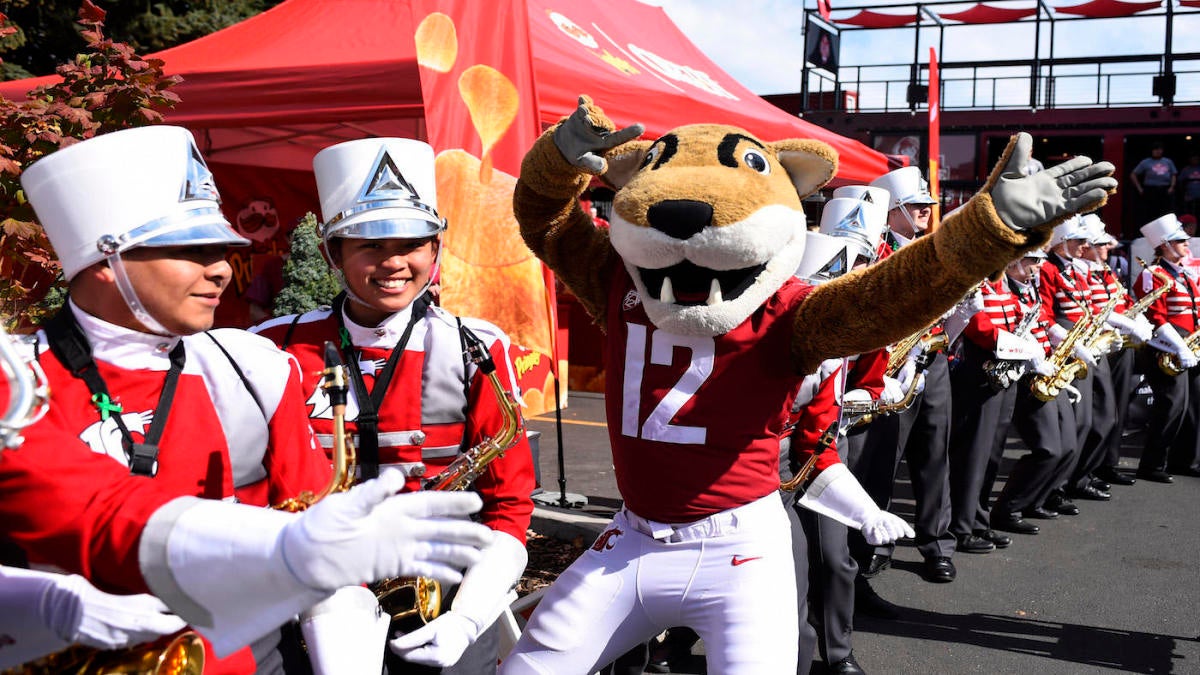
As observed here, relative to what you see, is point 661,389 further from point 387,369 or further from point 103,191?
point 103,191

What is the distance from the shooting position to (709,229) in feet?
9.39

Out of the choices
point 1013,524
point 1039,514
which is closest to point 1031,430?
point 1013,524

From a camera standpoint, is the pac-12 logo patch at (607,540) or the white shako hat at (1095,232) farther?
the white shako hat at (1095,232)

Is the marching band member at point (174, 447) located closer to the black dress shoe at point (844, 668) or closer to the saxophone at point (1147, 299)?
the black dress shoe at point (844, 668)

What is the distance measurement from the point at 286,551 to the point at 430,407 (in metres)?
1.42

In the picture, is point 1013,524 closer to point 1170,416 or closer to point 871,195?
point 1170,416

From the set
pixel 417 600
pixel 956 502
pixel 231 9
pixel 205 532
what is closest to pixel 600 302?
pixel 417 600

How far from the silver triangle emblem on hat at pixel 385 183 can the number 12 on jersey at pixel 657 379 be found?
786 mm

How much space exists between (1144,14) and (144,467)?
70.7ft

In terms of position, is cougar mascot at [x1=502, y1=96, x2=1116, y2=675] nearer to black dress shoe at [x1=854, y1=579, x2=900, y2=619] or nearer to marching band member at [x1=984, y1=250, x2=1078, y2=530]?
black dress shoe at [x1=854, y1=579, x2=900, y2=619]

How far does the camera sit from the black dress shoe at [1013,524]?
782cm

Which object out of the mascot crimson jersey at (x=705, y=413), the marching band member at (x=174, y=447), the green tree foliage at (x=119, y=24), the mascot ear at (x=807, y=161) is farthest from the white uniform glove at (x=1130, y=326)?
the green tree foliage at (x=119, y=24)

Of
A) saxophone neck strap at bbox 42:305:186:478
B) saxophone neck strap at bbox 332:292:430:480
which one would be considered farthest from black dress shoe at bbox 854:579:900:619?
saxophone neck strap at bbox 42:305:186:478

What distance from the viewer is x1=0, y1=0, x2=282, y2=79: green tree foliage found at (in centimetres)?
1424
